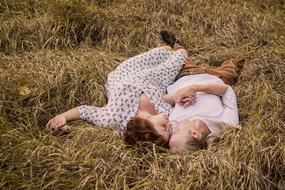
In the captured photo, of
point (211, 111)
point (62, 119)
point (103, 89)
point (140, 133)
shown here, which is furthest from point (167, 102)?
point (62, 119)

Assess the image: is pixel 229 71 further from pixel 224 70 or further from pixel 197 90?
pixel 197 90

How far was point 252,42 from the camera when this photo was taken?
5.97 metres

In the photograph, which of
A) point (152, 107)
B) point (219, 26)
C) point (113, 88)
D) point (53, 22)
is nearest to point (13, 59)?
point (53, 22)

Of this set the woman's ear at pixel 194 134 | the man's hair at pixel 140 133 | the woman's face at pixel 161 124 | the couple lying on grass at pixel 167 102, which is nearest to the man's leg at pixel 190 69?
the couple lying on grass at pixel 167 102

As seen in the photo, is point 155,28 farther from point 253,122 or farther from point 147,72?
point 253,122

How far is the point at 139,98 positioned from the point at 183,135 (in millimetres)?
670

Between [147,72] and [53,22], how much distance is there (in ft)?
4.28

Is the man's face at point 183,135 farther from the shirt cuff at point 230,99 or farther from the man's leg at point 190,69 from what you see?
the man's leg at point 190,69

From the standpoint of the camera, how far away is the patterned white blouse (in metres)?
4.56

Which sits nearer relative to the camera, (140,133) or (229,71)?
(140,133)

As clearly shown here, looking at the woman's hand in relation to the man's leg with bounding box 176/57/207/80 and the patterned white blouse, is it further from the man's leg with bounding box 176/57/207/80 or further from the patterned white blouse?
the man's leg with bounding box 176/57/207/80

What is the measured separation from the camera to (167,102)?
488 centimetres

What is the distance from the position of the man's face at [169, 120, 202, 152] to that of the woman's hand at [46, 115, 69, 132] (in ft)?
2.83

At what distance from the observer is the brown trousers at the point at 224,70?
16.9ft
